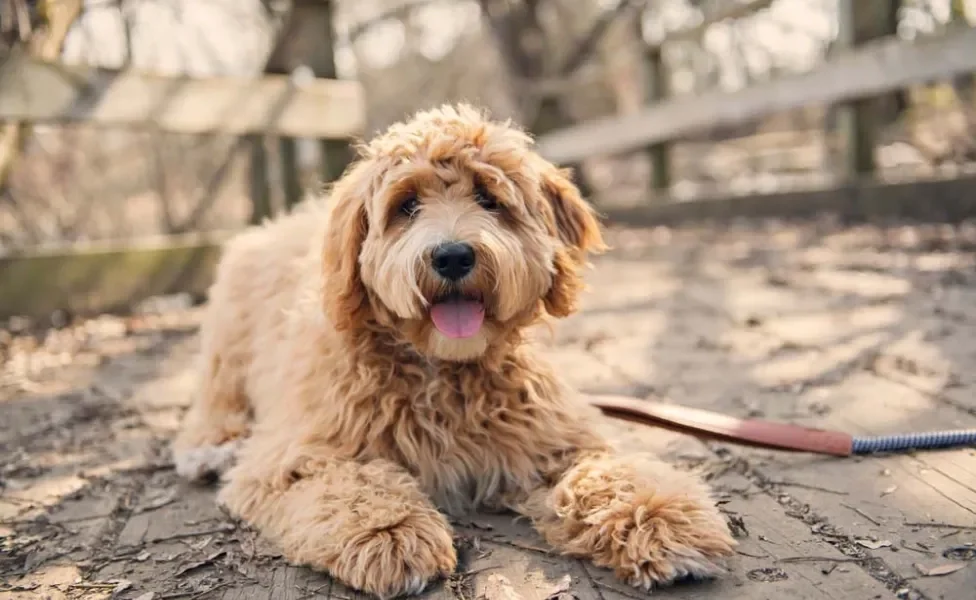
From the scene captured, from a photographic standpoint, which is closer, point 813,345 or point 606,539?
point 606,539

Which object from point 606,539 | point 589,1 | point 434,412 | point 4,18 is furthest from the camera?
point 589,1

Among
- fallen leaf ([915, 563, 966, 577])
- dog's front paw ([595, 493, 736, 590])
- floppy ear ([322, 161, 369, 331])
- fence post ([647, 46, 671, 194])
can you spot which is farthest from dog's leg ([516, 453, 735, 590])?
fence post ([647, 46, 671, 194])

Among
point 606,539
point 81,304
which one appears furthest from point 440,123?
point 81,304

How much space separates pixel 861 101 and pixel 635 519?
714 centimetres

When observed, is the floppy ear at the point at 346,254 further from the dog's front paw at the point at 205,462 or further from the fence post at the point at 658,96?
the fence post at the point at 658,96

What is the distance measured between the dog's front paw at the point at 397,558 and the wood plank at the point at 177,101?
339 cm

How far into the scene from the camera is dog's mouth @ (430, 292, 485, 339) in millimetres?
2904

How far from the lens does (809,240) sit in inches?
325

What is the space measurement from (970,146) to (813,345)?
6544mm

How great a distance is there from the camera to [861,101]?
8344 millimetres

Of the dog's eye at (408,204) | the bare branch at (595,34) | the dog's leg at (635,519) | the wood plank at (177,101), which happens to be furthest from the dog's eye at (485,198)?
the bare branch at (595,34)

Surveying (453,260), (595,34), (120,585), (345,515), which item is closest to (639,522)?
(345,515)

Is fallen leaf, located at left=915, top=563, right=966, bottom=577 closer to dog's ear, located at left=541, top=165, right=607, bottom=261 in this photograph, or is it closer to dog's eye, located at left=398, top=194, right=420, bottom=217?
dog's ear, located at left=541, top=165, right=607, bottom=261

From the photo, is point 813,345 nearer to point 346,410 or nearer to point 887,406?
point 887,406
